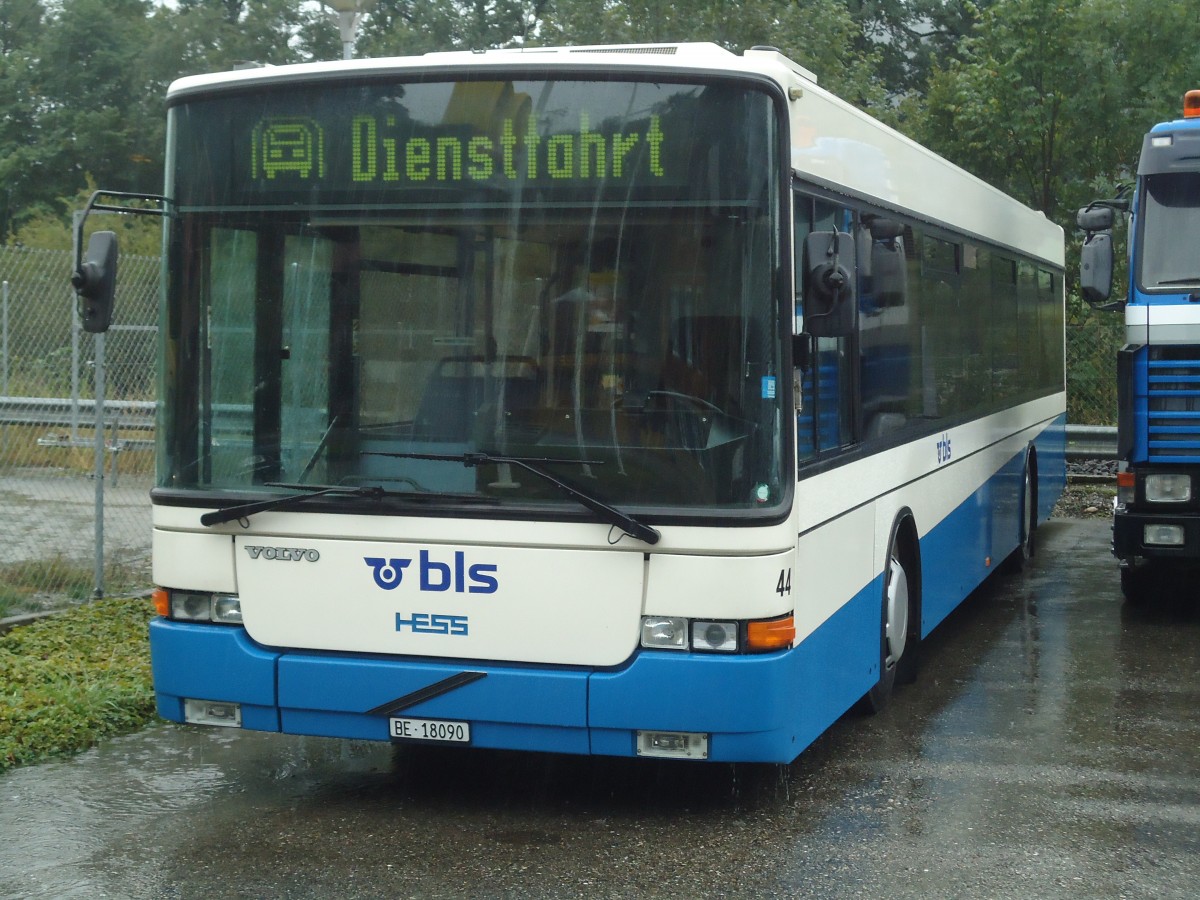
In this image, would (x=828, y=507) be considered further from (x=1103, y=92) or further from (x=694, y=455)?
(x=1103, y=92)

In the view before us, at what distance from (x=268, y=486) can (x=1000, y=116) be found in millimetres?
20700

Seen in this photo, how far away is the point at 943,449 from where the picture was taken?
30.1ft

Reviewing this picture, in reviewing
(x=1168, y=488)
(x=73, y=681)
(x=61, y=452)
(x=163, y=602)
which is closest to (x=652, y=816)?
(x=163, y=602)

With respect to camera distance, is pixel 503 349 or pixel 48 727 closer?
pixel 503 349

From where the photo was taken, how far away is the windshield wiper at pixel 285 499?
5852 millimetres

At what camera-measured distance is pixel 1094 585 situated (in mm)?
12492

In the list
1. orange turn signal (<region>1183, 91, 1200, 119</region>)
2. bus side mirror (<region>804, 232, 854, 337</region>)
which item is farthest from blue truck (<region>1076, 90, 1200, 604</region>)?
bus side mirror (<region>804, 232, 854, 337</region>)

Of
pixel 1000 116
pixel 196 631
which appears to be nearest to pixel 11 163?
pixel 1000 116

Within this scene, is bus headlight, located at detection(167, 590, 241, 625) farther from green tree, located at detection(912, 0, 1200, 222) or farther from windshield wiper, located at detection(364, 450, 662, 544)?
green tree, located at detection(912, 0, 1200, 222)

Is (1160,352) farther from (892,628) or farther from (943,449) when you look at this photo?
(892,628)

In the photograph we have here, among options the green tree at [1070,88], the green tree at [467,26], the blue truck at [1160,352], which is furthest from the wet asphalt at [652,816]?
the green tree at [467,26]

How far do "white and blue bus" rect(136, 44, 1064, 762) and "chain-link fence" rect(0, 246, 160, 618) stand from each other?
4398 millimetres

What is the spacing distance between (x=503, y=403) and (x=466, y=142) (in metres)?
0.95

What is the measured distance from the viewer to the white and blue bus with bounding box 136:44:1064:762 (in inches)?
222
